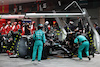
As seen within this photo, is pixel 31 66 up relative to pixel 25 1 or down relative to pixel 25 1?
down

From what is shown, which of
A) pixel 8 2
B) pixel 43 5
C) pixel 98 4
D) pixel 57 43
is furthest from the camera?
pixel 98 4

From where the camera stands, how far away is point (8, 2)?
1055 centimetres

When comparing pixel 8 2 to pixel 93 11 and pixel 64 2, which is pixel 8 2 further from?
pixel 93 11

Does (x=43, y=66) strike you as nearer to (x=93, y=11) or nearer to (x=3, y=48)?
(x=3, y=48)

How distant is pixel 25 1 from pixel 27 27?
3787 mm

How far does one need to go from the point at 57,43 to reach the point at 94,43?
2.51 m

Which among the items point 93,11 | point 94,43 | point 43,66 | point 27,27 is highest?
point 93,11

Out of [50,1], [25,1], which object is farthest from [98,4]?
[25,1]

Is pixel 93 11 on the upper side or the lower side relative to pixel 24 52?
upper

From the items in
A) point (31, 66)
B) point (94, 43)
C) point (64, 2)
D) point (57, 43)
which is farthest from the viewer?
point (64, 2)

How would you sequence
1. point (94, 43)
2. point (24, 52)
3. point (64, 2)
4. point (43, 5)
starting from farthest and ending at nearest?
1. point (64, 2)
2. point (43, 5)
3. point (94, 43)
4. point (24, 52)

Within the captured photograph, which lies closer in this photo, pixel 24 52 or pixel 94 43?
pixel 24 52

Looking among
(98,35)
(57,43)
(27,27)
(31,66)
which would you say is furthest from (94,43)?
(31,66)

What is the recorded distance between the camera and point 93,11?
13516mm
